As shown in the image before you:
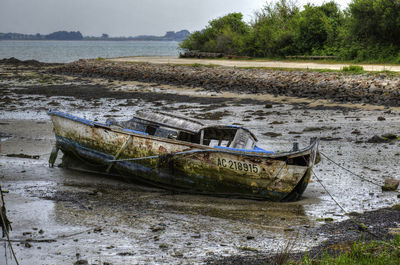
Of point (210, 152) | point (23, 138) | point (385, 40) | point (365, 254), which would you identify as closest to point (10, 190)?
point (210, 152)

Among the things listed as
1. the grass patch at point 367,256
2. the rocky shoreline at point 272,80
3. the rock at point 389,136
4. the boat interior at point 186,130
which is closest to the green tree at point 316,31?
the rocky shoreline at point 272,80

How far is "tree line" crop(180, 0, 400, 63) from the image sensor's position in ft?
92.9

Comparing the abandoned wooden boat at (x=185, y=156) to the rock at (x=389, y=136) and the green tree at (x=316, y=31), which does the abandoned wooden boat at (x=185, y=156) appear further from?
the green tree at (x=316, y=31)

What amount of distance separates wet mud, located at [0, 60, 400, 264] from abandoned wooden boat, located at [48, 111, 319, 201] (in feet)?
0.86

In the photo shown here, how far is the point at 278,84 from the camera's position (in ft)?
76.2

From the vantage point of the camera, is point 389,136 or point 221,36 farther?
point 221,36

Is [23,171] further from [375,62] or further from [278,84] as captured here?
[375,62]

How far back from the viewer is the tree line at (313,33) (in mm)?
28312

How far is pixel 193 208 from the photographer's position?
8.85 metres

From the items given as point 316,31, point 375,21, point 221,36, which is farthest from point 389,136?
point 221,36

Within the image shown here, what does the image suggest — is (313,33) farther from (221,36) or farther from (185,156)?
(185,156)

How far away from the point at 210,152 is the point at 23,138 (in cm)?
777

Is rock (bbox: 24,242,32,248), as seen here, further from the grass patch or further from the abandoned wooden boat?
the grass patch

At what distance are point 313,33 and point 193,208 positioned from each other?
27652 millimetres
